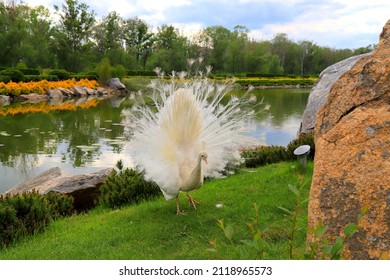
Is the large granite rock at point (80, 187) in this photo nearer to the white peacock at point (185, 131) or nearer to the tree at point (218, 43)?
the white peacock at point (185, 131)

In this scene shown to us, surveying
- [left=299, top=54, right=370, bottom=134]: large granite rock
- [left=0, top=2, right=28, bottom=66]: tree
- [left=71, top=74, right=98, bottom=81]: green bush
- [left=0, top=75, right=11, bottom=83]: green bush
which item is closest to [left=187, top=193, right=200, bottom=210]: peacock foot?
[left=299, top=54, right=370, bottom=134]: large granite rock

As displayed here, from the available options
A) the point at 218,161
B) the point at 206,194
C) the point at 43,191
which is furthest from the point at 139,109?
the point at 43,191

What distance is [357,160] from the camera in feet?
9.24

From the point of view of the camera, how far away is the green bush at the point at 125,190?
6.20 meters

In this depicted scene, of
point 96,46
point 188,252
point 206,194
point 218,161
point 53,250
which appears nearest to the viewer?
point 188,252

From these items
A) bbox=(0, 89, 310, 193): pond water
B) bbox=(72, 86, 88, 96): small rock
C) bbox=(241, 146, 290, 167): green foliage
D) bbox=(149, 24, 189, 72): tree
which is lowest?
bbox=(0, 89, 310, 193): pond water

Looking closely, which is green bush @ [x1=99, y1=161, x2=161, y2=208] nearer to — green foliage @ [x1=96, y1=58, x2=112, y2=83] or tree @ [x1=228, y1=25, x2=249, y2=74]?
green foliage @ [x1=96, y1=58, x2=112, y2=83]

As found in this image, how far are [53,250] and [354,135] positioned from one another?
325 centimetres

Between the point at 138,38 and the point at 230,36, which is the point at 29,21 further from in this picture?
the point at 230,36

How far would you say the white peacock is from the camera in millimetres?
4758

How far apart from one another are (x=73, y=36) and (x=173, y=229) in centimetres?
4222

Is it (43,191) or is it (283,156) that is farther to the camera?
(283,156)

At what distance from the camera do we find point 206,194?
6.09m

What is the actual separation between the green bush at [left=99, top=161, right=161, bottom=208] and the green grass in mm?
208
